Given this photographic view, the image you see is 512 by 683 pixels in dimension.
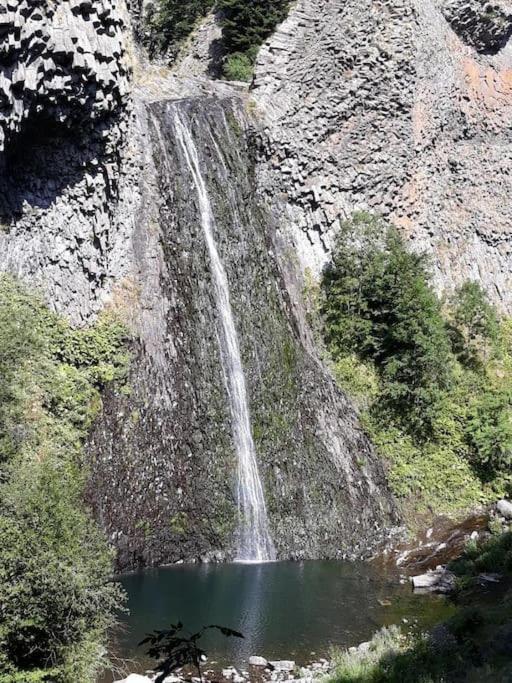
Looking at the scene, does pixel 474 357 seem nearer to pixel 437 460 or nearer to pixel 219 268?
pixel 437 460

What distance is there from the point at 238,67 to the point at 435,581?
81.2 ft

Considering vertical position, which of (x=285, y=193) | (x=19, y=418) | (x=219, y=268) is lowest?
(x=19, y=418)

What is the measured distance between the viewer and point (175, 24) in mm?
38688

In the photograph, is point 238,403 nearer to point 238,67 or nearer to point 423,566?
point 423,566

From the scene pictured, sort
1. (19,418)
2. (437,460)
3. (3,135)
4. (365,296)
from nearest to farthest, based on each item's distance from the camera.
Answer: (19,418) → (3,135) → (437,460) → (365,296)

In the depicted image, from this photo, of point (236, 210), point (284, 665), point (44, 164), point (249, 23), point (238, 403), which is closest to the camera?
point (284, 665)

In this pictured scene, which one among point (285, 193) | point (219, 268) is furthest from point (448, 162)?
point (219, 268)

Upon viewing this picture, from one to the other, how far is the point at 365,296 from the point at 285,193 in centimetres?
493

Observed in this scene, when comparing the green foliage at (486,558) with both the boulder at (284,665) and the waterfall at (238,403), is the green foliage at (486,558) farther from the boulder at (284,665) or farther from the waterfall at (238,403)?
the boulder at (284,665)

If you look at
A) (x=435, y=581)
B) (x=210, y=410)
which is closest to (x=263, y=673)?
(x=435, y=581)

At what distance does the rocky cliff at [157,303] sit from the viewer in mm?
16000

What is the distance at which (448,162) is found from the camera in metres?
27.5

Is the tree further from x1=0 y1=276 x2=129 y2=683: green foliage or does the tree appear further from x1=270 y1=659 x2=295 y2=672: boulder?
x1=0 y1=276 x2=129 y2=683: green foliage

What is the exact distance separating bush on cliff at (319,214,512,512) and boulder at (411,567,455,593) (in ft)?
11.6
